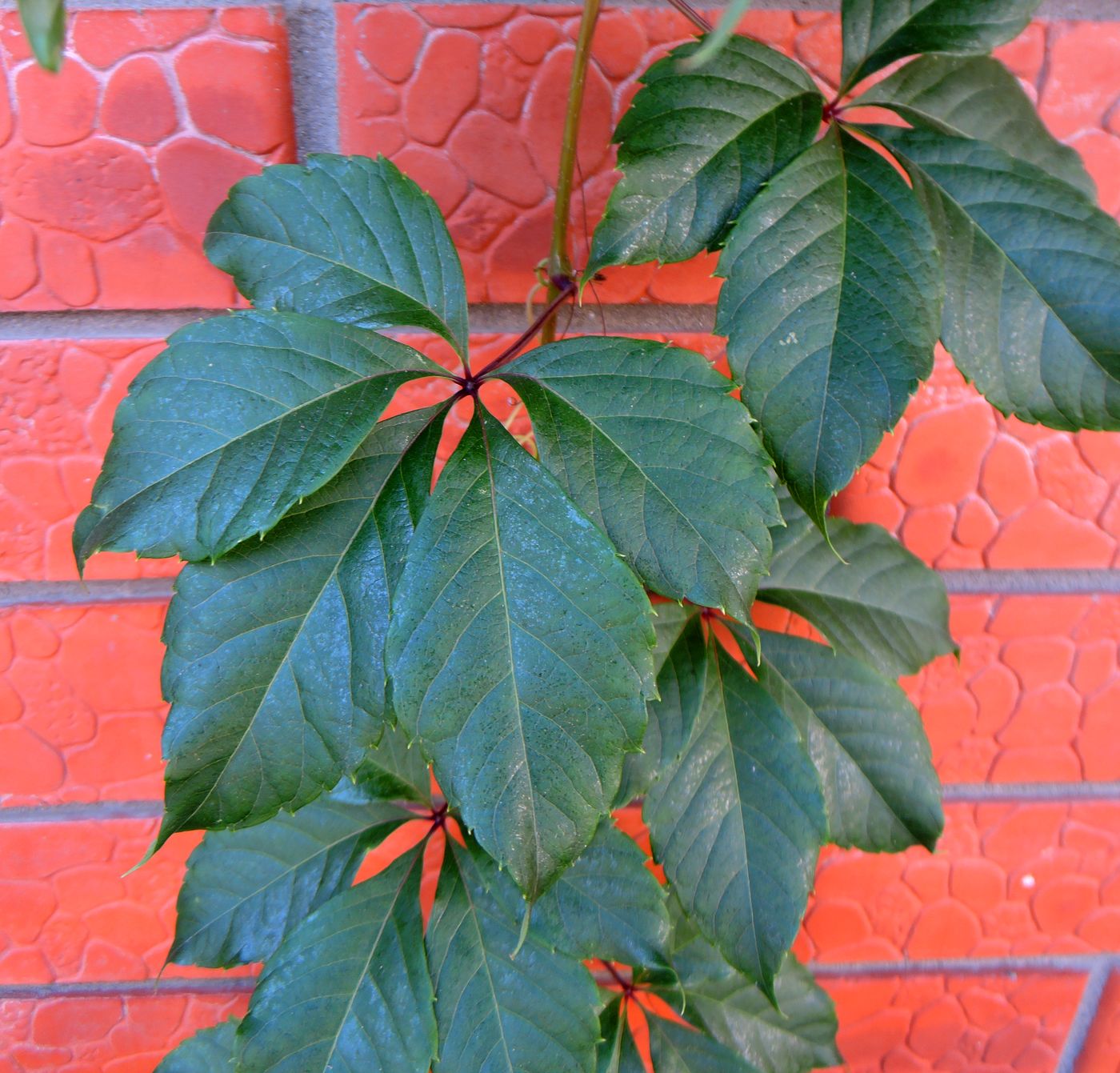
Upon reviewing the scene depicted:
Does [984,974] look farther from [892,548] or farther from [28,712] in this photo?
[28,712]

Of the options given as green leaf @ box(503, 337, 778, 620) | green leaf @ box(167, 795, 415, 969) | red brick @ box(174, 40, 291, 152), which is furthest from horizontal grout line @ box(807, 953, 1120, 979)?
red brick @ box(174, 40, 291, 152)

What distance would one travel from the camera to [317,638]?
36 centimetres

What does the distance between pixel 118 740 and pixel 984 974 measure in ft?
2.78

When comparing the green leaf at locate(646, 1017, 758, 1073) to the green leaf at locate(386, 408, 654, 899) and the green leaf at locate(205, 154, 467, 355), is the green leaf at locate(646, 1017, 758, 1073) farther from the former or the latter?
the green leaf at locate(205, 154, 467, 355)

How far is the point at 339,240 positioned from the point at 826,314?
235mm

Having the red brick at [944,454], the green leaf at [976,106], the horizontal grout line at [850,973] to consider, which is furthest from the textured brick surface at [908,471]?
the horizontal grout line at [850,973]

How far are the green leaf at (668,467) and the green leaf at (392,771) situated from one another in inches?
10.7

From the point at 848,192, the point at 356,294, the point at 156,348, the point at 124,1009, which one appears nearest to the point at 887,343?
the point at 848,192

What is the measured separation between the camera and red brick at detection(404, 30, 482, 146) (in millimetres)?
515

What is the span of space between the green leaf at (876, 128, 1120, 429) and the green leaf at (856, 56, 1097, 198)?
0.08 feet

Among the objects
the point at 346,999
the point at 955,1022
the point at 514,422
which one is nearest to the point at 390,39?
the point at 514,422

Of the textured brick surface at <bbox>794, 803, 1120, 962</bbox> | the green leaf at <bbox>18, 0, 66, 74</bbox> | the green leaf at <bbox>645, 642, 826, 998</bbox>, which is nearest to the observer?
the green leaf at <bbox>18, 0, 66, 74</bbox>

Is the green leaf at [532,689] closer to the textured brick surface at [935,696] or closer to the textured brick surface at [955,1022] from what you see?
the textured brick surface at [935,696]

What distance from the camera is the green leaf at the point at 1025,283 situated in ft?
1.19
